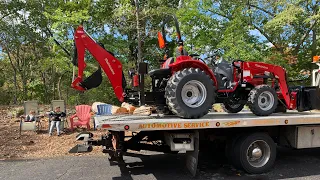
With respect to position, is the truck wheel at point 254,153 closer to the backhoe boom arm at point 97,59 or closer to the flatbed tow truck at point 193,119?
the flatbed tow truck at point 193,119

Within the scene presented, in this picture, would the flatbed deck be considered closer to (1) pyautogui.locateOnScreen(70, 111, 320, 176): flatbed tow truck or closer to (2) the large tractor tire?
(1) pyautogui.locateOnScreen(70, 111, 320, 176): flatbed tow truck

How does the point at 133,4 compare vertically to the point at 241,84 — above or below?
above

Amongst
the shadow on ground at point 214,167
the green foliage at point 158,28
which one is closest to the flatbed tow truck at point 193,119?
the shadow on ground at point 214,167

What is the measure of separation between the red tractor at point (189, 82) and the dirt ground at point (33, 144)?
265 cm

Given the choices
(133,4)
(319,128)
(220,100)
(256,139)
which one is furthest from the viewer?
(133,4)

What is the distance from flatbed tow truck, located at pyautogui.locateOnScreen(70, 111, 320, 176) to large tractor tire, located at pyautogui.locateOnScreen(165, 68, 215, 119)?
245mm

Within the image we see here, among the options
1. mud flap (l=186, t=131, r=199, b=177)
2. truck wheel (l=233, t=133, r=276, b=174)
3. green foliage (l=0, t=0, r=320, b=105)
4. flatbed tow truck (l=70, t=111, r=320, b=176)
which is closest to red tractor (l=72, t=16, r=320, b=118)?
flatbed tow truck (l=70, t=111, r=320, b=176)

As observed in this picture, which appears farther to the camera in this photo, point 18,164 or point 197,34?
point 197,34

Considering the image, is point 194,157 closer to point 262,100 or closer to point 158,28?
point 262,100

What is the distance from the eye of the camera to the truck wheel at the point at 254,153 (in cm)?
548

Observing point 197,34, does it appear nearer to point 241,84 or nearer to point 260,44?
point 260,44

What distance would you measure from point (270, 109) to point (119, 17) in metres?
11.5

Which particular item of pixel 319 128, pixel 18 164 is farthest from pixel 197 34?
pixel 18 164

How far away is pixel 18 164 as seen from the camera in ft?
21.4
